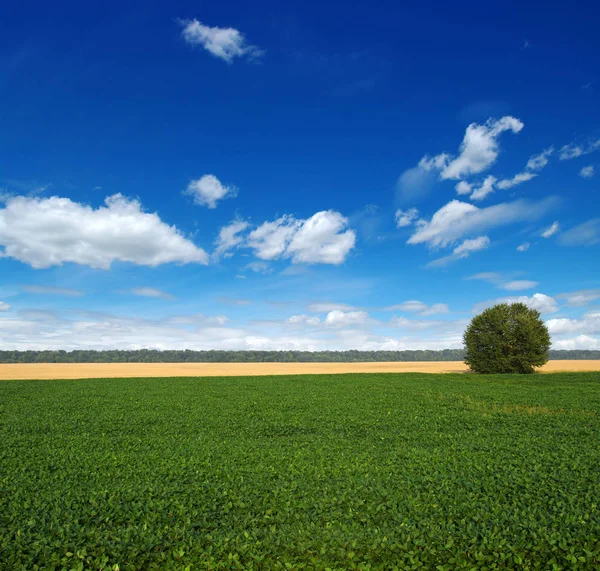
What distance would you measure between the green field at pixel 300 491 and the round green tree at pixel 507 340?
3801 cm

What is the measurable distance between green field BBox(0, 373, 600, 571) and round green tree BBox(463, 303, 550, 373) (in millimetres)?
38013

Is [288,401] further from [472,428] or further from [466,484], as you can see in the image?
[466,484]

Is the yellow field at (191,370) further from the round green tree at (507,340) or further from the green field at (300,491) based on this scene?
the green field at (300,491)

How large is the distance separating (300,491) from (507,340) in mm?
57332

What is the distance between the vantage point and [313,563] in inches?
323

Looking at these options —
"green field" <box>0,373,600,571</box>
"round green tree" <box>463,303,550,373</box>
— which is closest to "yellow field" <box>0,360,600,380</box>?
"round green tree" <box>463,303,550,373</box>

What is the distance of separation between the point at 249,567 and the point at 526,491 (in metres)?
7.81

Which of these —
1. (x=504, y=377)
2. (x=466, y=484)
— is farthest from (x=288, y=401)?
(x=504, y=377)

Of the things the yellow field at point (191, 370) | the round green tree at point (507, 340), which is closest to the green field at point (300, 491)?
the round green tree at point (507, 340)

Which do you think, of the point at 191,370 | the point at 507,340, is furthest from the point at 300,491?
the point at 191,370

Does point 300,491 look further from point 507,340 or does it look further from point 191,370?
point 191,370

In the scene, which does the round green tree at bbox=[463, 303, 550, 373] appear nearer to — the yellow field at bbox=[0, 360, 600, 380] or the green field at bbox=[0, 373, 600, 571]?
the yellow field at bbox=[0, 360, 600, 380]

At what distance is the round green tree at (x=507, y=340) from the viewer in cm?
5997

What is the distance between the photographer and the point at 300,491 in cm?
1164
